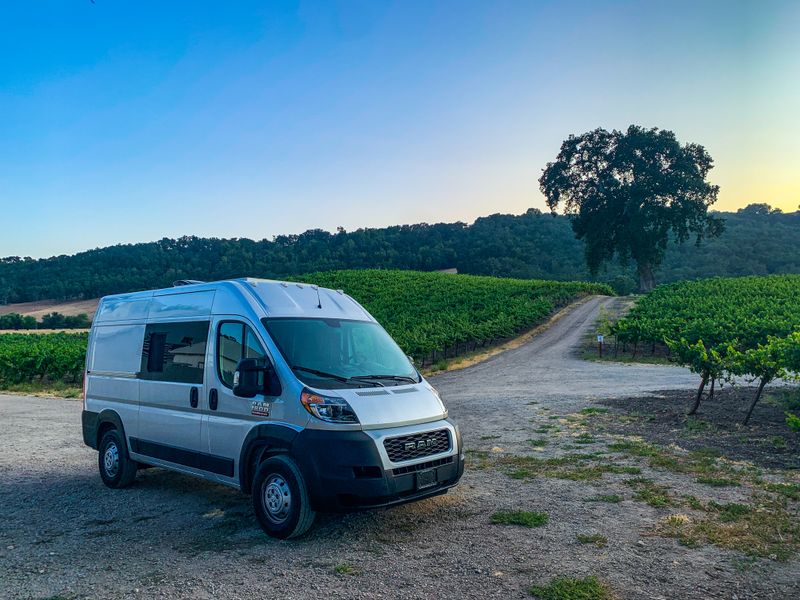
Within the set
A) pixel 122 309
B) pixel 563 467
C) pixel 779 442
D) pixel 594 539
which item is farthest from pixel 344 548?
pixel 779 442

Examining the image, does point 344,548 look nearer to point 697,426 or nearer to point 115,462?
point 115,462

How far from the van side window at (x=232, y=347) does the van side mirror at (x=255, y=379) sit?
34 cm

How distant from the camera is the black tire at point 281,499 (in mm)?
5602

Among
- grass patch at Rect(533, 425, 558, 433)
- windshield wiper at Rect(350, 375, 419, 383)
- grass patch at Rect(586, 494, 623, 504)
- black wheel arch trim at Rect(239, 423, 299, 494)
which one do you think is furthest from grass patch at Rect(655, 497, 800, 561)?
grass patch at Rect(533, 425, 558, 433)

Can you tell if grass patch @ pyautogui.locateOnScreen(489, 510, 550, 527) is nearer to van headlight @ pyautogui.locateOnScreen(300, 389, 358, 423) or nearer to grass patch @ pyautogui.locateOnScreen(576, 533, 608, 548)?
grass patch @ pyautogui.locateOnScreen(576, 533, 608, 548)

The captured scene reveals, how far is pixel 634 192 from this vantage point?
6081 centimetres

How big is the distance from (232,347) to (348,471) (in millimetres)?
2164

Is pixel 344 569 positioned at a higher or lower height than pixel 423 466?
lower

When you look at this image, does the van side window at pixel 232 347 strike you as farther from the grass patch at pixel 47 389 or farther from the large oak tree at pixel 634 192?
the large oak tree at pixel 634 192

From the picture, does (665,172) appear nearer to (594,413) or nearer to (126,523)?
(594,413)

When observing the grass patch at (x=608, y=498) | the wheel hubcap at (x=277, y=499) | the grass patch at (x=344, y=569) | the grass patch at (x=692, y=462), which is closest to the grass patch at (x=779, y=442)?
the grass patch at (x=692, y=462)

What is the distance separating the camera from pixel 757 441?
32.2ft

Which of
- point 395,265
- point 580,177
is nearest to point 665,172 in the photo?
point 580,177

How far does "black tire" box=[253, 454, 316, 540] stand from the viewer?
18.4 feet
